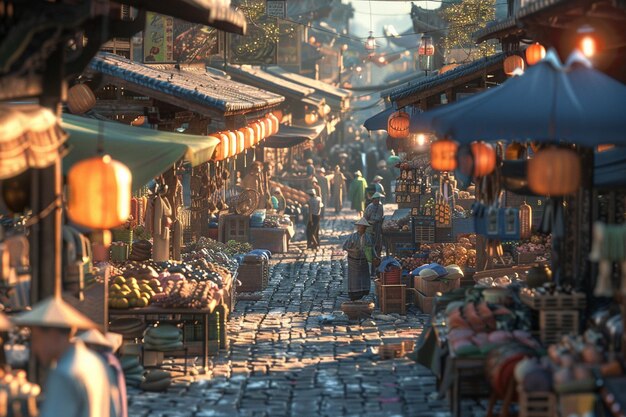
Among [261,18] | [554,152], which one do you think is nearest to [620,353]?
[554,152]

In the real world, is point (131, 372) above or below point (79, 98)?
below

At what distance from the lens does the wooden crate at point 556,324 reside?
13523 millimetres

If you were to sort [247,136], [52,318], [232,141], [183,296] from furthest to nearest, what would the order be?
[247,136], [232,141], [183,296], [52,318]

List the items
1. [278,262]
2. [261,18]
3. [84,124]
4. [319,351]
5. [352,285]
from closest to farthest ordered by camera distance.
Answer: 1. [84,124]
2. [319,351]
3. [352,285]
4. [278,262]
5. [261,18]

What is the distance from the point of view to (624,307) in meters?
11.4

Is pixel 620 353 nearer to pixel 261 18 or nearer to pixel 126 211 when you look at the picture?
pixel 126 211

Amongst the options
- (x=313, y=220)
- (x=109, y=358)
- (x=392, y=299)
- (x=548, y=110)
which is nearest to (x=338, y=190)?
(x=313, y=220)

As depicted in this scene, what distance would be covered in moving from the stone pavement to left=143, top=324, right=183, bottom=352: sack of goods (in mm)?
536

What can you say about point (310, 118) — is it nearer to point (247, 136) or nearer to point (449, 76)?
point (247, 136)

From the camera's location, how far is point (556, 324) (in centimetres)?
1355

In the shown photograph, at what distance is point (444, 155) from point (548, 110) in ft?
13.9

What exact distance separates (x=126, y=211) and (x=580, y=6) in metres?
5.75

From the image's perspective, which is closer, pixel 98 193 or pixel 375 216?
pixel 98 193

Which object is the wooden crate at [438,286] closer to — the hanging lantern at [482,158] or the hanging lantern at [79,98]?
the hanging lantern at [482,158]
